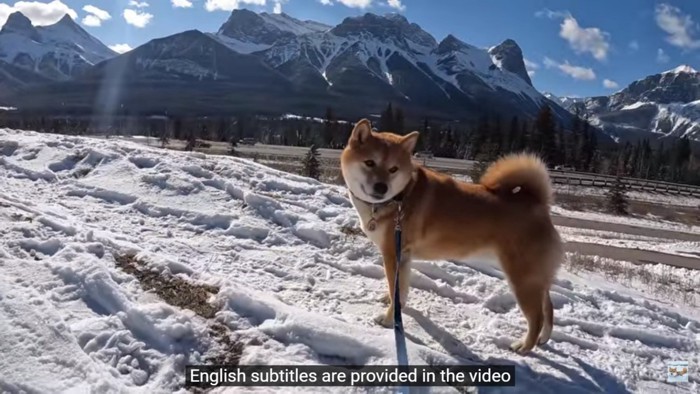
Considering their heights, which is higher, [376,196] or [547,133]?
[547,133]

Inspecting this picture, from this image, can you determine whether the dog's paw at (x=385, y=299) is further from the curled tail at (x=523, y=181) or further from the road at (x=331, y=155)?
the road at (x=331, y=155)

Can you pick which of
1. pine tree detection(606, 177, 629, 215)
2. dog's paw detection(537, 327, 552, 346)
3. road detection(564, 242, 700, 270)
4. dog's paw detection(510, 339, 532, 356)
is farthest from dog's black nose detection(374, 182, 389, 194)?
pine tree detection(606, 177, 629, 215)

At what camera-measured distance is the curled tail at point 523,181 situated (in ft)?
17.0

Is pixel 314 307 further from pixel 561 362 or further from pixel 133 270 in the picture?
pixel 561 362

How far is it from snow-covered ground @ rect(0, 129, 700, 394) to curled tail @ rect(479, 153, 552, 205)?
0.92 metres

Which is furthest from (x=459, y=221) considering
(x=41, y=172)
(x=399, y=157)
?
(x=41, y=172)

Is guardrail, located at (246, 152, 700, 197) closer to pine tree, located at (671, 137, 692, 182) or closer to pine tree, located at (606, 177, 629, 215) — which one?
pine tree, located at (606, 177, 629, 215)

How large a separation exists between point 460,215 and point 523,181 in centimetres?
93

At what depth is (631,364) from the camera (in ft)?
16.6

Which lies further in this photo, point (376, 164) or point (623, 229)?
point (623, 229)

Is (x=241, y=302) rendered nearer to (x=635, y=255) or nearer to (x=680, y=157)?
(x=635, y=255)

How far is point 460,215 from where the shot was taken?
501 cm

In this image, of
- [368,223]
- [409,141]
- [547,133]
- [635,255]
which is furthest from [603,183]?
[368,223]

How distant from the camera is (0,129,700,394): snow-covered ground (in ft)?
12.7
